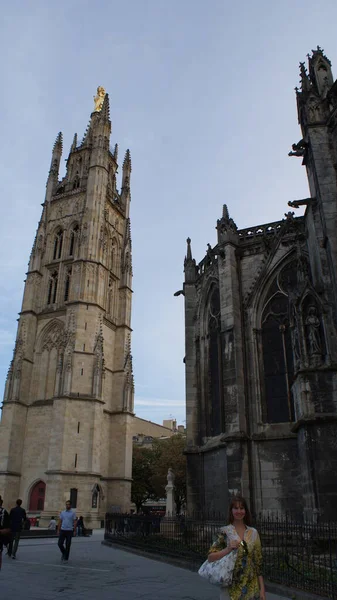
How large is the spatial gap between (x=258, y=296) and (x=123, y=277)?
91.1ft

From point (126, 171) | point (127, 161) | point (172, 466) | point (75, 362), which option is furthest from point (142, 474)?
point (127, 161)

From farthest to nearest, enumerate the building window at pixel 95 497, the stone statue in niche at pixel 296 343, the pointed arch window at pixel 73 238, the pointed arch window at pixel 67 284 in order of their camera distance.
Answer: the pointed arch window at pixel 73 238 < the pointed arch window at pixel 67 284 < the building window at pixel 95 497 < the stone statue in niche at pixel 296 343

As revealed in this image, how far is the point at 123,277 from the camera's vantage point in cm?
4384

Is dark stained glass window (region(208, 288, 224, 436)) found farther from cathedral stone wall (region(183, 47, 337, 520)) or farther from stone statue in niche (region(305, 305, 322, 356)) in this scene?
stone statue in niche (region(305, 305, 322, 356))

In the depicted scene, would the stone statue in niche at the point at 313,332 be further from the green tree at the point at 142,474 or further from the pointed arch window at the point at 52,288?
the green tree at the point at 142,474

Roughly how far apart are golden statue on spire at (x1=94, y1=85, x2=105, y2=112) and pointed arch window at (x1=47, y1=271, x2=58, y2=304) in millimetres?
20717

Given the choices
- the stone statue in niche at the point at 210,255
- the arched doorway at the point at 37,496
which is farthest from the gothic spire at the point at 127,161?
the stone statue in niche at the point at 210,255

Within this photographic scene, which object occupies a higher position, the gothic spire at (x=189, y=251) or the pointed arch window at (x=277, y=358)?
the gothic spire at (x=189, y=251)

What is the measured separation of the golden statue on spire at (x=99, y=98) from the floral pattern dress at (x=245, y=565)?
173 feet

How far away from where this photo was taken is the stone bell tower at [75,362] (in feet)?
106

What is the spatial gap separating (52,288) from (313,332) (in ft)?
104

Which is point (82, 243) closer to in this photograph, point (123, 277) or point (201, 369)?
point (123, 277)

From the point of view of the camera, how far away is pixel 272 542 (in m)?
9.79

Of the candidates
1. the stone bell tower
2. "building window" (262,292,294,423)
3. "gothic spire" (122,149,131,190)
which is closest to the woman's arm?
"building window" (262,292,294,423)
